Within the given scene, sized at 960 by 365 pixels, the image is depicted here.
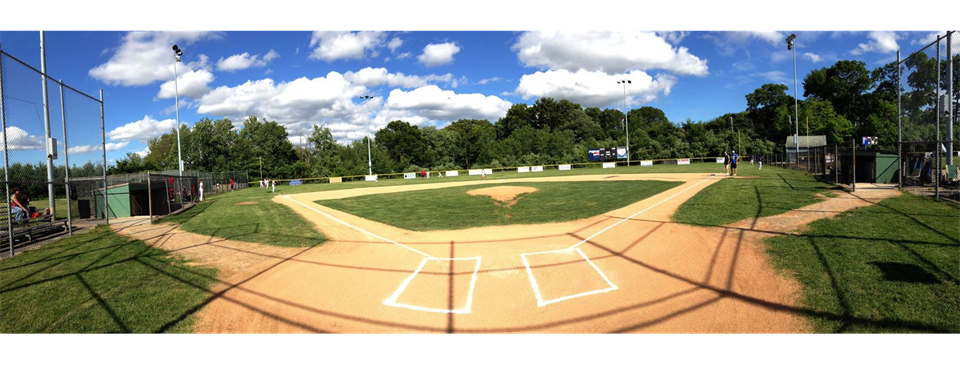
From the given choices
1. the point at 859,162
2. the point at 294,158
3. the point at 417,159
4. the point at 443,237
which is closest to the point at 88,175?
the point at 443,237

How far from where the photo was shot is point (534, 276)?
7.50 meters

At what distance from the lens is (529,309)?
6035 mm

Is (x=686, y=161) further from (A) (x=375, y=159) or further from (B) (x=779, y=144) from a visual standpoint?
(A) (x=375, y=159)

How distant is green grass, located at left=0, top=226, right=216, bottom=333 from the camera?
548 cm

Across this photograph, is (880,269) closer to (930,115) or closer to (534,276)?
(534,276)

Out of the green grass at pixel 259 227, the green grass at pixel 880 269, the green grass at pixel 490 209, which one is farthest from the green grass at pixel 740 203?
the green grass at pixel 259 227

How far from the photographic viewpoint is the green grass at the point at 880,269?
498 centimetres

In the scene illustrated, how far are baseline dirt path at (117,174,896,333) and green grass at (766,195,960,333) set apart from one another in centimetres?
43

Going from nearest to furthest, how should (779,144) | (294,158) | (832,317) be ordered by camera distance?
(832,317) < (779,144) < (294,158)

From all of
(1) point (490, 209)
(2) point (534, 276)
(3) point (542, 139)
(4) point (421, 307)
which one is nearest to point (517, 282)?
(2) point (534, 276)

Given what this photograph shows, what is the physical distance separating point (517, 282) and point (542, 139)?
73.5 metres

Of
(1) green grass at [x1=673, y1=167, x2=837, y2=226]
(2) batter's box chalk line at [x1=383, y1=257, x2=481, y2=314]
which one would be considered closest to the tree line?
(1) green grass at [x1=673, y1=167, x2=837, y2=226]

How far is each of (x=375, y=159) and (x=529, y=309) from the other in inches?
2590

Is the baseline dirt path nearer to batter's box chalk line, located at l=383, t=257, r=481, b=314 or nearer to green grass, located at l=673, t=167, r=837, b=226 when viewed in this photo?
batter's box chalk line, located at l=383, t=257, r=481, b=314
